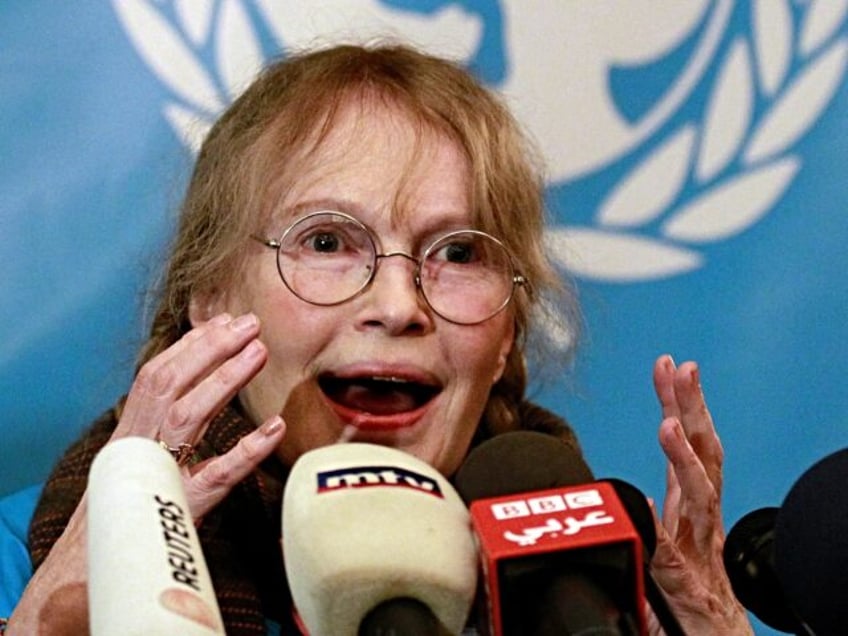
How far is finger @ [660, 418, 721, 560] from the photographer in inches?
55.4

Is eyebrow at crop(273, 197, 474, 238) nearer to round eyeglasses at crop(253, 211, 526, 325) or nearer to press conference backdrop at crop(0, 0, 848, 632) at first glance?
round eyeglasses at crop(253, 211, 526, 325)

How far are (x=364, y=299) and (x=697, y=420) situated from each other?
40 centimetres

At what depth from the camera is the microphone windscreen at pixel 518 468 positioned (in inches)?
35.1

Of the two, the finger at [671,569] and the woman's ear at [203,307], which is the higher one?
the woman's ear at [203,307]

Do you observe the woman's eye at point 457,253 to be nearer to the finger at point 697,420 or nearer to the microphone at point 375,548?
the finger at point 697,420

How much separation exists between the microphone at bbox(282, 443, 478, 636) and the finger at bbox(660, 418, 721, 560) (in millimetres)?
615

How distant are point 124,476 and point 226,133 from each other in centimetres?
112

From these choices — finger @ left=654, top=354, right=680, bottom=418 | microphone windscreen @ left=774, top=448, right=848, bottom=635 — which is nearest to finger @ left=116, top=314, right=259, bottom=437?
finger @ left=654, top=354, right=680, bottom=418

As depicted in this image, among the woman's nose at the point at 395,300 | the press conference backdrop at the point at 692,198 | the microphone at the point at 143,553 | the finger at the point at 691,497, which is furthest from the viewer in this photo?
the press conference backdrop at the point at 692,198

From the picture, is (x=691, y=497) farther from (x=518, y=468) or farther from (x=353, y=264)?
(x=518, y=468)

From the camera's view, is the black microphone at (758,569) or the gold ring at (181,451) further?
the gold ring at (181,451)

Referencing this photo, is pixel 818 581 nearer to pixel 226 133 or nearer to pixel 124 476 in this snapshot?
pixel 124 476

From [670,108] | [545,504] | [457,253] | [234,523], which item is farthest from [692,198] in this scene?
[545,504]

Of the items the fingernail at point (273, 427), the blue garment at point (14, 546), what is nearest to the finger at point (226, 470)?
the fingernail at point (273, 427)
